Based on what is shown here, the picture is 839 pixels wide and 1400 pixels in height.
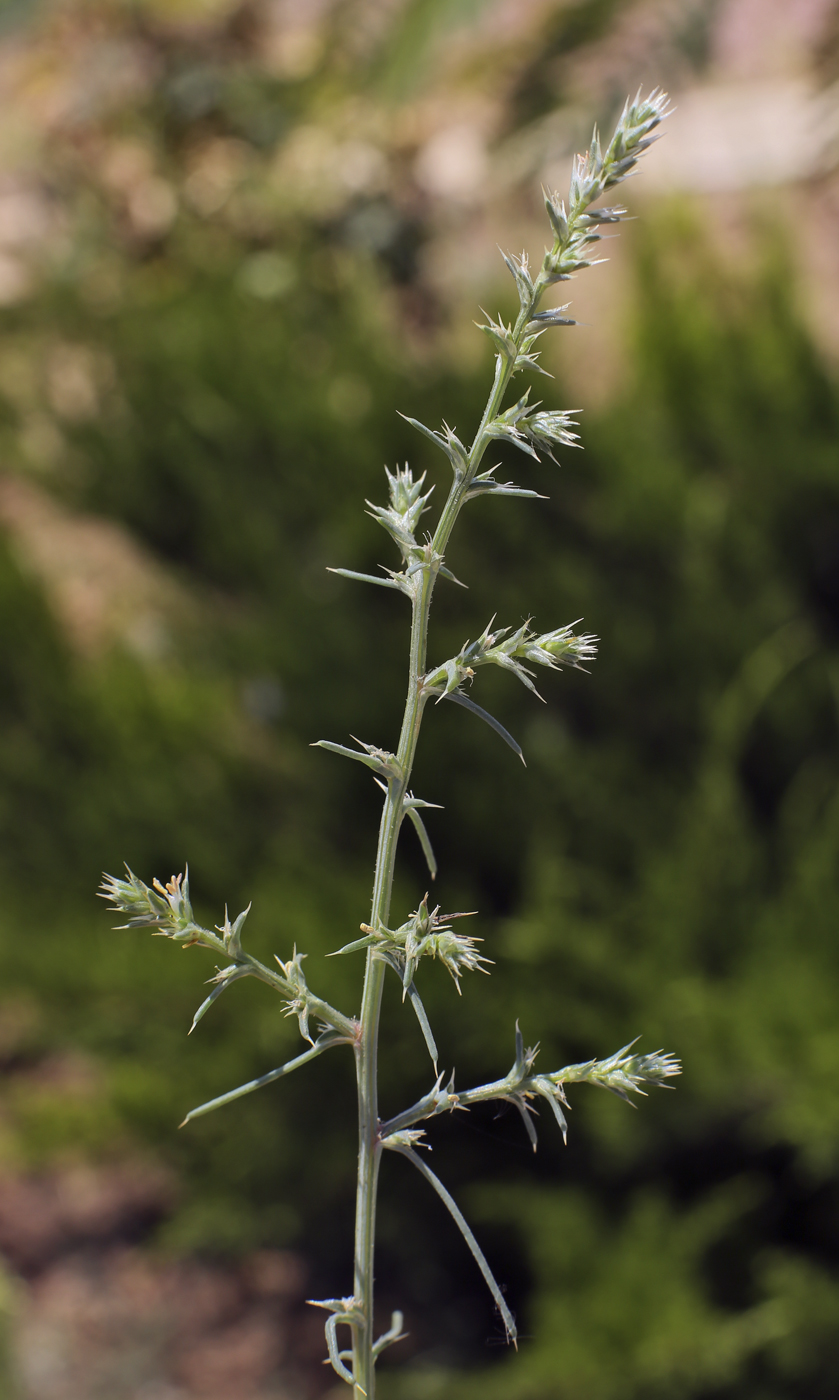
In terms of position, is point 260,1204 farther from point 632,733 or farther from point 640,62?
point 640,62

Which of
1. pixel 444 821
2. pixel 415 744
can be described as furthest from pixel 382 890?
pixel 444 821

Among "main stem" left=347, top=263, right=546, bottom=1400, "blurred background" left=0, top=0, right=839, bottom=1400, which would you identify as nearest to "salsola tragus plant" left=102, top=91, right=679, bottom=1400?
"main stem" left=347, top=263, right=546, bottom=1400

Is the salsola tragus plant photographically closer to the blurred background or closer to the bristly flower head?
the bristly flower head

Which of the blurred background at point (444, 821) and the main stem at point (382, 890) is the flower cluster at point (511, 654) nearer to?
the main stem at point (382, 890)

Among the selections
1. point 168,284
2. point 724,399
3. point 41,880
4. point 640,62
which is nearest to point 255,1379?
point 41,880

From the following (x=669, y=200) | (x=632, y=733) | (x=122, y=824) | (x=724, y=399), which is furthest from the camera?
(x=669, y=200)

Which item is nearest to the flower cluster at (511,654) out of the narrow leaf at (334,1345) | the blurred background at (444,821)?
the narrow leaf at (334,1345)

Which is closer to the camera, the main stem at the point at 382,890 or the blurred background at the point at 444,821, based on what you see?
the main stem at the point at 382,890
